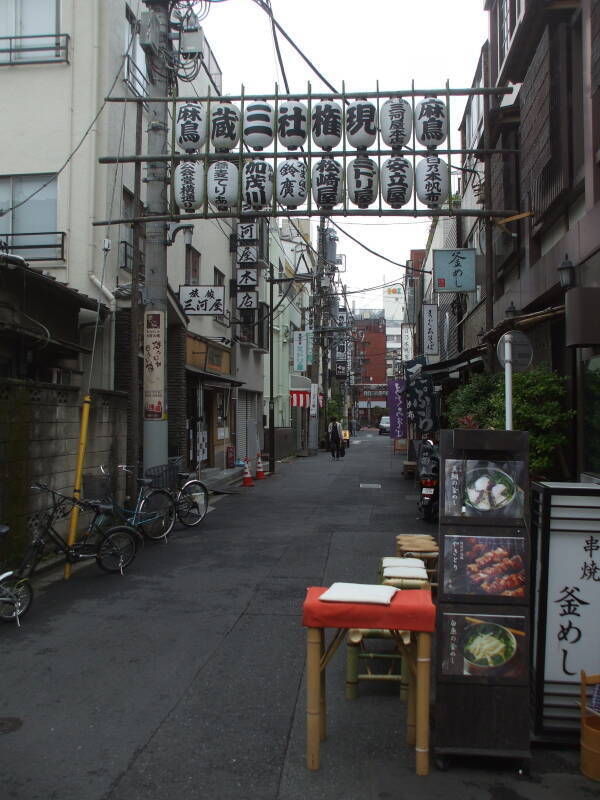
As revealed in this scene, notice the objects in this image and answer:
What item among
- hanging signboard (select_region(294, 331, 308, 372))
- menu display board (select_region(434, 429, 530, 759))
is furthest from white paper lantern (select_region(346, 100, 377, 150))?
hanging signboard (select_region(294, 331, 308, 372))

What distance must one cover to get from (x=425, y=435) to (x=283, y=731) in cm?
1618

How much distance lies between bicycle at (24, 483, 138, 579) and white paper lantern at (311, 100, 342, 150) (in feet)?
24.0

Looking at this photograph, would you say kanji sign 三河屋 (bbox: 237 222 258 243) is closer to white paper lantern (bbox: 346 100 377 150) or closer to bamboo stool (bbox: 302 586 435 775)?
white paper lantern (bbox: 346 100 377 150)

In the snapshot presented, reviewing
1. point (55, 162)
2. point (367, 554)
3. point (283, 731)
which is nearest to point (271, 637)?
point (283, 731)

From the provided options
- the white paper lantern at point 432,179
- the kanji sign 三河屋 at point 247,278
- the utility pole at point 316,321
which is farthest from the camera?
the utility pole at point 316,321

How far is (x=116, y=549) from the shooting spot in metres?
8.95

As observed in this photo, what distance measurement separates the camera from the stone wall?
26.2 feet

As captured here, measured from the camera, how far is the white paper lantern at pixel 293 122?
1216 cm

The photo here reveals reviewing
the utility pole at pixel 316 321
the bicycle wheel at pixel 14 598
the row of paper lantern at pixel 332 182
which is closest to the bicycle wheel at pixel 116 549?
the bicycle wheel at pixel 14 598

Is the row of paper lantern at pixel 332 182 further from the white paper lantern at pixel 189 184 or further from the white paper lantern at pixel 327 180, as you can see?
the white paper lantern at pixel 189 184

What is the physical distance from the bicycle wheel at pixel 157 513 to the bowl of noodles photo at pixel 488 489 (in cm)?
751

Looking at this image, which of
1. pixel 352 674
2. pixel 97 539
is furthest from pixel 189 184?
pixel 352 674

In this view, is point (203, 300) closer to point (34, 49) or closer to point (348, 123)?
point (348, 123)

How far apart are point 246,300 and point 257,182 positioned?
11.1m
